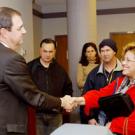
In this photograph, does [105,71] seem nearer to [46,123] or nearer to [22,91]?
[46,123]

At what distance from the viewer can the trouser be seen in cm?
341

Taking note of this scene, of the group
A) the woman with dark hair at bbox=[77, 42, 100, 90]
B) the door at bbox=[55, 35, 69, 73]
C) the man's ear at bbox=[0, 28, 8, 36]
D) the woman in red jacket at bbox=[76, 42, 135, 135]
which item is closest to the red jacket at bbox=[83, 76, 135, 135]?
the woman in red jacket at bbox=[76, 42, 135, 135]

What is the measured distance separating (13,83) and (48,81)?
5.14ft

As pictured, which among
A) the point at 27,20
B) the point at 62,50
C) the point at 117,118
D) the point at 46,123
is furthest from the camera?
the point at 62,50

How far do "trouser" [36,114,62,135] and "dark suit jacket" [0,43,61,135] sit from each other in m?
1.34

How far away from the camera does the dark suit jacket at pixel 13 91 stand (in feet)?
6.38

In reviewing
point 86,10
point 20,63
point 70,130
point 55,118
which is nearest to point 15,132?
point 20,63

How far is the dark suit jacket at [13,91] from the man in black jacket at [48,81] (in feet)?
4.47

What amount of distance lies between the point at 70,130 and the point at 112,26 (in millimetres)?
7115

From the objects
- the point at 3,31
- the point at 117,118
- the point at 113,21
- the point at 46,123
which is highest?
the point at 113,21

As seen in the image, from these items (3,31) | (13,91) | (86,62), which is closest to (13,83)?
(13,91)

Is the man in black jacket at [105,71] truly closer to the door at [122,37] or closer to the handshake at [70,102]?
the handshake at [70,102]

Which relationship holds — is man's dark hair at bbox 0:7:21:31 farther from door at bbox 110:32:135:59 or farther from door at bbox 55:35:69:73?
door at bbox 55:35:69:73

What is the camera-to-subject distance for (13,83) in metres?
1.95
